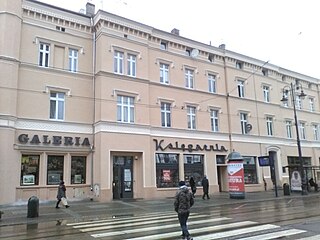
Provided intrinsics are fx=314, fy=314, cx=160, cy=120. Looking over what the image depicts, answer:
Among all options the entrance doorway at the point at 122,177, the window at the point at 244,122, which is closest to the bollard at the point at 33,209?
the entrance doorway at the point at 122,177

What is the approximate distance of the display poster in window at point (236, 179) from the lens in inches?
934

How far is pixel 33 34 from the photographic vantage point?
902 inches

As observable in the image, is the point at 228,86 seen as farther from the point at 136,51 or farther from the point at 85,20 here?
the point at 85,20

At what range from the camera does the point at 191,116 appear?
2952 cm

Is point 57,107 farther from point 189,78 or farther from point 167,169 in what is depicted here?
point 189,78

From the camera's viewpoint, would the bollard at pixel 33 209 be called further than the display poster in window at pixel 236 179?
No

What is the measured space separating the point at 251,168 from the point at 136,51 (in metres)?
17.1

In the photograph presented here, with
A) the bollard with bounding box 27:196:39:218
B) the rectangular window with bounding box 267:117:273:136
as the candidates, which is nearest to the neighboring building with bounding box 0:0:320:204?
the rectangular window with bounding box 267:117:273:136

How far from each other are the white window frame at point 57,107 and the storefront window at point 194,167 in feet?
36.7

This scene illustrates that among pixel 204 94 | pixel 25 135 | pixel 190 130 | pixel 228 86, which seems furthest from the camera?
pixel 228 86

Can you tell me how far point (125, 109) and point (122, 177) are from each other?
5.38 meters

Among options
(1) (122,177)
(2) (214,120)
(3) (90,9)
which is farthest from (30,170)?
(2) (214,120)

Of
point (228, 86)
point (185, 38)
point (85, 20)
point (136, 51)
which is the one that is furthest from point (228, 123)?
point (85, 20)

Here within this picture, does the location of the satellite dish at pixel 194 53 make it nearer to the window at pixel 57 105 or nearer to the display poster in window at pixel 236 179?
the display poster in window at pixel 236 179
